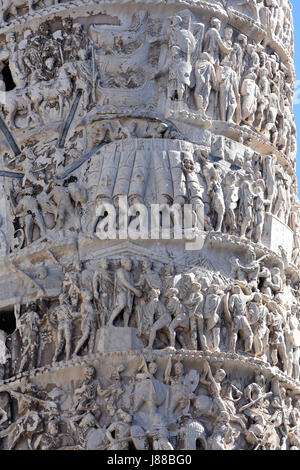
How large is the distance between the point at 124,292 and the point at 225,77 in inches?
109

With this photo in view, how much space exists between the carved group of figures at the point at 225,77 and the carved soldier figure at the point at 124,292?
1912 mm

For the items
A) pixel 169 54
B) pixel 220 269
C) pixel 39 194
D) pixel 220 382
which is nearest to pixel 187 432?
pixel 220 382

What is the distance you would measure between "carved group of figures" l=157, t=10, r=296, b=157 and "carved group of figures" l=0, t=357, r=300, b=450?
2.93 meters

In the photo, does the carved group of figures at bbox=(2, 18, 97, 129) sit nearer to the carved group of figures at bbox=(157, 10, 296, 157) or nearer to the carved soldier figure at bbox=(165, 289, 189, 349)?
the carved group of figures at bbox=(157, 10, 296, 157)

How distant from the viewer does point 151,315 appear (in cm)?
1658

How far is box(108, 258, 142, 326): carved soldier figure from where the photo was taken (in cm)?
1659

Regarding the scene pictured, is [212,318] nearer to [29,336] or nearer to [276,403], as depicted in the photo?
[276,403]

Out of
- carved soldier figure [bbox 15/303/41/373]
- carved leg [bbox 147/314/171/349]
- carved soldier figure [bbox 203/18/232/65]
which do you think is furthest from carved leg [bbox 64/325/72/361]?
carved soldier figure [bbox 203/18/232/65]

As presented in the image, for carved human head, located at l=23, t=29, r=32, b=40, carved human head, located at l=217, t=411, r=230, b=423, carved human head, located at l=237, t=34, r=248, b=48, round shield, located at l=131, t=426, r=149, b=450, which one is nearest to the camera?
round shield, located at l=131, t=426, r=149, b=450

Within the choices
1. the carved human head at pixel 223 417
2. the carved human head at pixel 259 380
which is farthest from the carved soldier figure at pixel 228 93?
the carved human head at pixel 223 417

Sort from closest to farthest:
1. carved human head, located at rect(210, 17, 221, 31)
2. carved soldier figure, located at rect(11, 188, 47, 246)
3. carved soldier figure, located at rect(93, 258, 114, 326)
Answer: carved soldier figure, located at rect(93, 258, 114, 326)
carved soldier figure, located at rect(11, 188, 47, 246)
carved human head, located at rect(210, 17, 221, 31)

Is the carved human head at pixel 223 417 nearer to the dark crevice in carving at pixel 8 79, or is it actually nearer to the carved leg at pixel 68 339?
the carved leg at pixel 68 339

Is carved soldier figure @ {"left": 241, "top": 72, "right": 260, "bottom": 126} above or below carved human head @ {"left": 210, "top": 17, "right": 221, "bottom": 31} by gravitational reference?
below
